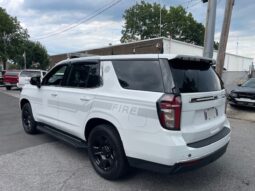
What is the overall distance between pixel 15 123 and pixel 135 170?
4835mm

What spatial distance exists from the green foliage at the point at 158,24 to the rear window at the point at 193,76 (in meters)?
48.7

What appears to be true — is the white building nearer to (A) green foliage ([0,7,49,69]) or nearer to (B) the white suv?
(B) the white suv

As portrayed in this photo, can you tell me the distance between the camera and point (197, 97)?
125 inches

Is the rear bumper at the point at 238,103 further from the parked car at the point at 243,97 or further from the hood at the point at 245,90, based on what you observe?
the hood at the point at 245,90

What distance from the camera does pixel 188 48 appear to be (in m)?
23.5

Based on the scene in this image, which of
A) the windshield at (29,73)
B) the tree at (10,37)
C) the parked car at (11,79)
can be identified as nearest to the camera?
the windshield at (29,73)

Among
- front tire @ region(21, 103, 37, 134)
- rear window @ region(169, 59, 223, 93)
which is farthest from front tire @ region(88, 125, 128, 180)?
front tire @ region(21, 103, 37, 134)

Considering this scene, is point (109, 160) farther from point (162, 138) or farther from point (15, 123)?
point (15, 123)

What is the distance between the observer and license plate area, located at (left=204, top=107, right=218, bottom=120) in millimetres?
3393

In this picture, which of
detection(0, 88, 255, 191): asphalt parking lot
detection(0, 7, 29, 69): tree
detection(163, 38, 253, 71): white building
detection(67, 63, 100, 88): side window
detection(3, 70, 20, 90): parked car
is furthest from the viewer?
detection(0, 7, 29, 69): tree

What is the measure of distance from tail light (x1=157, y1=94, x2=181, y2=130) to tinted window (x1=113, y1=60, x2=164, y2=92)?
17 cm

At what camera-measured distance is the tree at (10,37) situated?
4153 cm

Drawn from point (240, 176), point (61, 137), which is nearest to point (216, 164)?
point (240, 176)

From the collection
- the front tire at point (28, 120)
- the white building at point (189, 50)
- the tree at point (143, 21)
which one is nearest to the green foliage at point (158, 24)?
the tree at point (143, 21)
